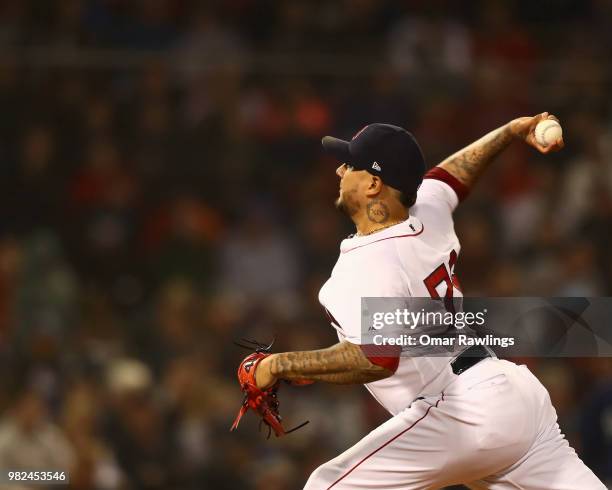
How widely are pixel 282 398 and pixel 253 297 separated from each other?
942 millimetres

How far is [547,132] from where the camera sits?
4266 mm

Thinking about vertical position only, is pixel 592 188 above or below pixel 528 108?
below

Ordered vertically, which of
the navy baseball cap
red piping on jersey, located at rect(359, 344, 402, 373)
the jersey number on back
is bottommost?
red piping on jersey, located at rect(359, 344, 402, 373)

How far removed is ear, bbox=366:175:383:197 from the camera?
13.7 feet

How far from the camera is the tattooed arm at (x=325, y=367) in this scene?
384 centimetres

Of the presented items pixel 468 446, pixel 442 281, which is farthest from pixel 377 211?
pixel 468 446

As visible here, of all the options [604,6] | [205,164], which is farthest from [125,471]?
[604,6]

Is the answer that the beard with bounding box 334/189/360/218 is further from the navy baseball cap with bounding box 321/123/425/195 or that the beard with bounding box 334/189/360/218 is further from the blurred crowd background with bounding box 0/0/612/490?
the blurred crowd background with bounding box 0/0/612/490

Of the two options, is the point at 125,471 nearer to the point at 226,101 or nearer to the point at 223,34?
the point at 226,101

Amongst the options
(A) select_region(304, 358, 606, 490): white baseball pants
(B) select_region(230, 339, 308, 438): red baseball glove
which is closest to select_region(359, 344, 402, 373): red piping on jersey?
(A) select_region(304, 358, 606, 490): white baseball pants

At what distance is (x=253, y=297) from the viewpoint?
8.27 metres

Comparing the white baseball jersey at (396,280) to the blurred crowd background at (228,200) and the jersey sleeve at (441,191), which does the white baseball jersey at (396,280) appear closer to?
the jersey sleeve at (441,191)

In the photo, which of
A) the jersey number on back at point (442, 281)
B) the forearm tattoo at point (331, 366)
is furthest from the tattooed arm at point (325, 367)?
the jersey number on back at point (442, 281)

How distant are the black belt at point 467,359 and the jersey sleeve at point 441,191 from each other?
1.99ft
